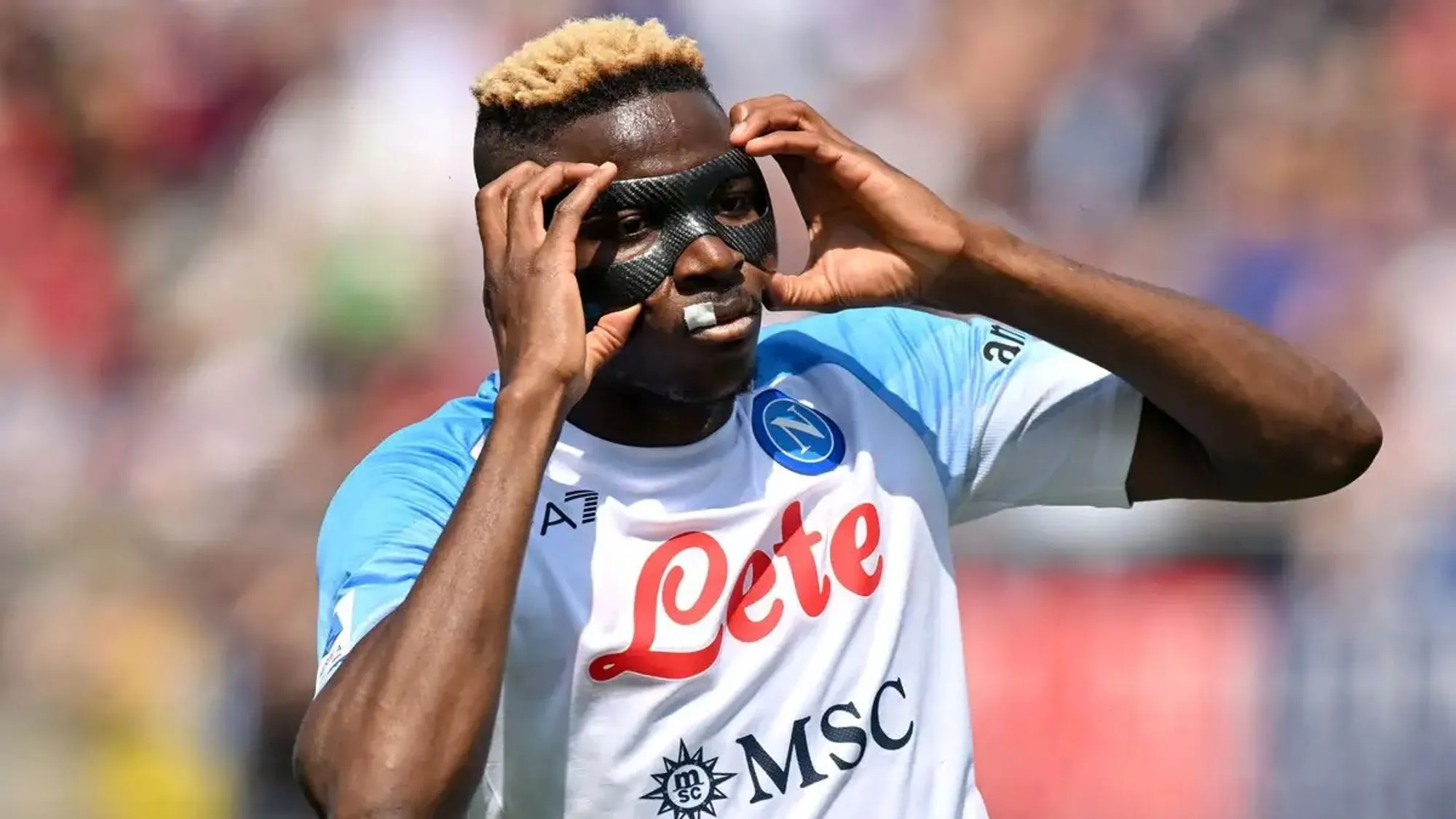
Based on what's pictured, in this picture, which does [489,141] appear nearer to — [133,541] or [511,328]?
[511,328]

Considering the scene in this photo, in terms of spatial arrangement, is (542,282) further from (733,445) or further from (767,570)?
(767,570)

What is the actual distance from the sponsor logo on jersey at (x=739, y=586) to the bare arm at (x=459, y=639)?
0.95 feet

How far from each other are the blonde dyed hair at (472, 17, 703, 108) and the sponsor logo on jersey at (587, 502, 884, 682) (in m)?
0.67

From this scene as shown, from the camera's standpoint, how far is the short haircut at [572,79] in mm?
2512

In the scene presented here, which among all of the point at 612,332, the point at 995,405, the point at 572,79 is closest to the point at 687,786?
the point at 612,332

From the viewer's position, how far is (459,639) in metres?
2.09

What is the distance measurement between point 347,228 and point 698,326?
11.1ft

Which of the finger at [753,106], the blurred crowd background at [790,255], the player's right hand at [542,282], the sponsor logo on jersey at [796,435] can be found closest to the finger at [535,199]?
the player's right hand at [542,282]

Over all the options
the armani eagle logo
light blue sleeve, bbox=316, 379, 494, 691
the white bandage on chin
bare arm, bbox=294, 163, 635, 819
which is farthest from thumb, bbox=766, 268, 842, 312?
the armani eagle logo

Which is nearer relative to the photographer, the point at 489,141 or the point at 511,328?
the point at 511,328

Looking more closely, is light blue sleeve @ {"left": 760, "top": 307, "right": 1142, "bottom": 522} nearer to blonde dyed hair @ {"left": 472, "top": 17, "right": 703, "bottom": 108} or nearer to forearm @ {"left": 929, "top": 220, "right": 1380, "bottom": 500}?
forearm @ {"left": 929, "top": 220, "right": 1380, "bottom": 500}

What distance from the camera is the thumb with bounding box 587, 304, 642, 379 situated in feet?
7.91

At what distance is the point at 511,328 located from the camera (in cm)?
236

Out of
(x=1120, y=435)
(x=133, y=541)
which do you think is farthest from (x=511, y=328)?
(x=133, y=541)
